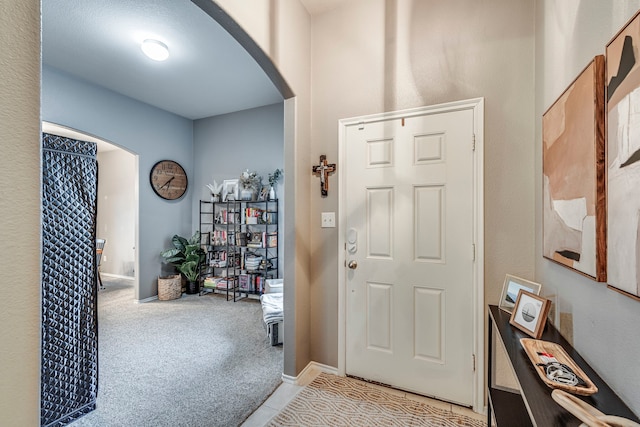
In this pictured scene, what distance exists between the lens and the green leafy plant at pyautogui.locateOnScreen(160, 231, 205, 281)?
433cm

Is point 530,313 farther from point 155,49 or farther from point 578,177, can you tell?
point 155,49

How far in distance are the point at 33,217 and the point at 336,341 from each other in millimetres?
1988

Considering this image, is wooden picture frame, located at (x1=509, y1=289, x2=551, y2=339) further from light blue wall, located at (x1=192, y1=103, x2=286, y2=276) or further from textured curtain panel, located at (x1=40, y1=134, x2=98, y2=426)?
light blue wall, located at (x1=192, y1=103, x2=286, y2=276)

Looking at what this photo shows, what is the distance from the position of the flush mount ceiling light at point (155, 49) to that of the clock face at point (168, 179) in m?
1.98

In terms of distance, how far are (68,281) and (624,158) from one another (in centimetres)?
256

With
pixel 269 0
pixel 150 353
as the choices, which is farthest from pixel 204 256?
pixel 269 0

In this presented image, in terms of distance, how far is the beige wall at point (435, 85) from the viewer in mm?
1720

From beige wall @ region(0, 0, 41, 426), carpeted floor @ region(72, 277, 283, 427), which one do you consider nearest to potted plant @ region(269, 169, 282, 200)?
carpeted floor @ region(72, 277, 283, 427)

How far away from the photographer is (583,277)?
3.42 ft

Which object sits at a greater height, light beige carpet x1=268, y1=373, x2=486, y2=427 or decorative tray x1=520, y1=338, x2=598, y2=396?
decorative tray x1=520, y1=338, x2=598, y2=396

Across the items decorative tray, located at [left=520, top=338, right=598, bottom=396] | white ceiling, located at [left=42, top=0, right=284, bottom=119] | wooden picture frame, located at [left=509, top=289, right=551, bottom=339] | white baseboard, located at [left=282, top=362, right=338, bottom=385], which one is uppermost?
white ceiling, located at [left=42, top=0, right=284, bottom=119]

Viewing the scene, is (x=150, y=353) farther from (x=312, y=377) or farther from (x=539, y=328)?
(x=539, y=328)

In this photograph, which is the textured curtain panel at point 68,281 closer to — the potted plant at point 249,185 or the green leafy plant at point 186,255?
the potted plant at point 249,185

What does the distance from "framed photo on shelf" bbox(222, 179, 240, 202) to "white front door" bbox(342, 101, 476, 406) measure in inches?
109
